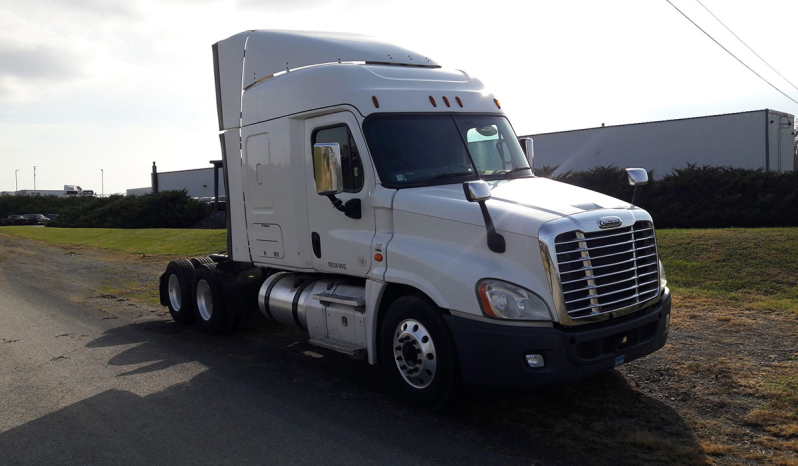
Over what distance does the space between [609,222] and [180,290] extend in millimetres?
6928

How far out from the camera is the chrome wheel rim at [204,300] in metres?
9.49

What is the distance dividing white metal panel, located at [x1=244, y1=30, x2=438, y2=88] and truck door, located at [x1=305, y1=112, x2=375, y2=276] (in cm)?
95

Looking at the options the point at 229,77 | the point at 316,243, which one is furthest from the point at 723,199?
the point at 316,243

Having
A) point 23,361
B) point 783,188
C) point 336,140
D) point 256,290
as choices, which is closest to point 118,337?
point 23,361

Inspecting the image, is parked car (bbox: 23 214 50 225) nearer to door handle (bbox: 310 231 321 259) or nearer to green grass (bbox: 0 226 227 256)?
green grass (bbox: 0 226 227 256)

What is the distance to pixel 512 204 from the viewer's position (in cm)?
555

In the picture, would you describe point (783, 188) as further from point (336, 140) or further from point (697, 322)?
point (336, 140)

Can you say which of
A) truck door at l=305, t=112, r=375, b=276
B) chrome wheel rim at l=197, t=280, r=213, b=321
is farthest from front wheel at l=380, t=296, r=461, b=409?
chrome wheel rim at l=197, t=280, r=213, b=321

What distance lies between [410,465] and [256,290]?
489 cm

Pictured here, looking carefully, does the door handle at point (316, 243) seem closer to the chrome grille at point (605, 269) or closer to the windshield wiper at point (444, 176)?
the windshield wiper at point (444, 176)

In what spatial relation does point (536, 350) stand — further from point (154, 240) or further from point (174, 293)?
point (154, 240)

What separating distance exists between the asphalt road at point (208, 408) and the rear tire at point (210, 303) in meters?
0.21

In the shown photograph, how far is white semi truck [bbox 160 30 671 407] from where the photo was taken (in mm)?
5156

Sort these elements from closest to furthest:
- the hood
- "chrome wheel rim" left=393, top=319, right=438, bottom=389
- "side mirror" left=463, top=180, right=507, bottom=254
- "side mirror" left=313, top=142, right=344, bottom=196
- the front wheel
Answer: "side mirror" left=463, top=180, right=507, bottom=254 < the hood < the front wheel < "chrome wheel rim" left=393, top=319, right=438, bottom=389 < "side mirror" left=313, top=142, right=344, bottom=196
